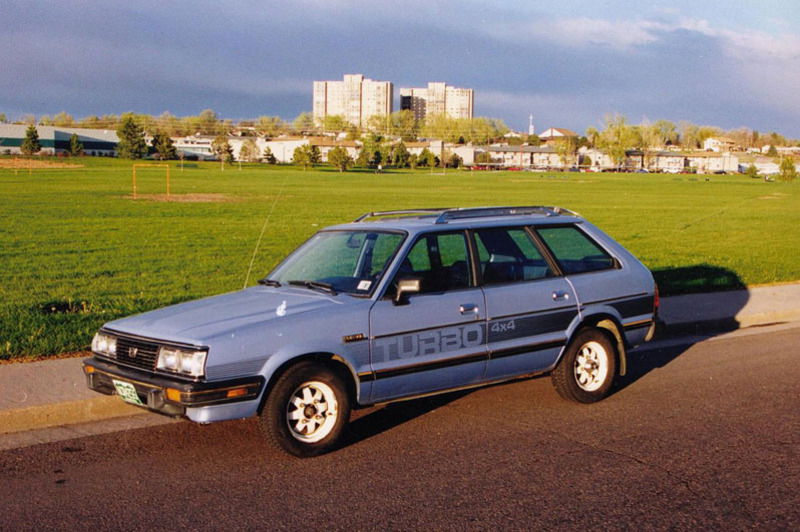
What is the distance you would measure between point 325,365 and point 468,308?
3.97 ft

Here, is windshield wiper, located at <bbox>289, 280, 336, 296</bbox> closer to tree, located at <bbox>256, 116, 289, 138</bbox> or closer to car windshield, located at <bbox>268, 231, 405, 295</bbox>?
car windshield, located at <bbox>268, 231, 405, 295</bbox>

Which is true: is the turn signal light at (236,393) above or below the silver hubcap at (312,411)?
above

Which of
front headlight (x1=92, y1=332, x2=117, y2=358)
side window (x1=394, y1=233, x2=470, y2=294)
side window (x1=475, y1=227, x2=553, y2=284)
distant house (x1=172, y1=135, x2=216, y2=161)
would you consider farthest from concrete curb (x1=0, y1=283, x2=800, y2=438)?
distant house (x1=172, y1=135, x2=216, y2=161)

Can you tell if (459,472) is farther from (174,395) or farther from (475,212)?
(475,212)

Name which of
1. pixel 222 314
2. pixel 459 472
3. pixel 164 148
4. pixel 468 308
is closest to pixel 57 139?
pixel 164 148

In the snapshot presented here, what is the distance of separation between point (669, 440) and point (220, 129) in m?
181

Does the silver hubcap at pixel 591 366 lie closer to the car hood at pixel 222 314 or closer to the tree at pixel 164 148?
the car hood at pixel 222 314

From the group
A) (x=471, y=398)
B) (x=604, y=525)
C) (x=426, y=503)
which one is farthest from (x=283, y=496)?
(x=471, y=398)

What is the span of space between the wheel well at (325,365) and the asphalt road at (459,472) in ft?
1.46

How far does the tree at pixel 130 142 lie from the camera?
125875 millimetres

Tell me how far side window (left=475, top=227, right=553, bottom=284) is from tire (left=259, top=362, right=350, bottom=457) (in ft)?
5.05

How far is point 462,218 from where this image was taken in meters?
6.85

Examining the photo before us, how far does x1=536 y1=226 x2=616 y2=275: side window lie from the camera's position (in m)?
7.06

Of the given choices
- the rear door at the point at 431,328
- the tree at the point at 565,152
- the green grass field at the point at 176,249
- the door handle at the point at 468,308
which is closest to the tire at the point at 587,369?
the rear door at the point at 431,328
